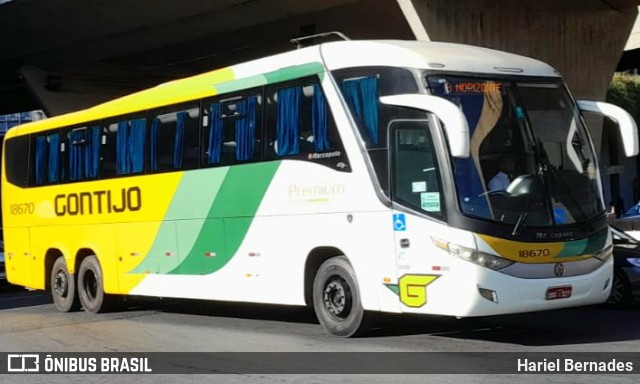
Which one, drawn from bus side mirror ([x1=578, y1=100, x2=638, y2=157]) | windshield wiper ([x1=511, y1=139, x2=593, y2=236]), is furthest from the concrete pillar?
windshield wiper ([x1=511, y1=139, x2=593, y2=236])

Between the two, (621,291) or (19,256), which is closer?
(621,291)

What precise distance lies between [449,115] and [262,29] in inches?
766

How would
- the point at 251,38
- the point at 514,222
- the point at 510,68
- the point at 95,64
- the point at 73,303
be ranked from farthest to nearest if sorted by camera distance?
the point at 95,64
the point at 251,38
the point at 73,303
the point at 510,68
the point at 514,222

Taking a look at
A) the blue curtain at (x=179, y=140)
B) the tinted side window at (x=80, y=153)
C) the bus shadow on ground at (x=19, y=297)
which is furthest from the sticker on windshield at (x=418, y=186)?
the bus shadow on ground at (x=19, y=297)

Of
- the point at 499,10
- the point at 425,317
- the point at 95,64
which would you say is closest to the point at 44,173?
the point at 425,317

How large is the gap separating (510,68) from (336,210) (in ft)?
8.65

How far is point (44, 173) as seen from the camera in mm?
16859

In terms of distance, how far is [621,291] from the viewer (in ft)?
47.2

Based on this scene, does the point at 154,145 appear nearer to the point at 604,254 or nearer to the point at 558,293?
the point at 558,293

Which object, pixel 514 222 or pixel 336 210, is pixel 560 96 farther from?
pixel 336 210

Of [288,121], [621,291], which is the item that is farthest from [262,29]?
[288,121]

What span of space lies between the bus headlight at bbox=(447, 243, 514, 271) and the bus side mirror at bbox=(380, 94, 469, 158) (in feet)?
3.38

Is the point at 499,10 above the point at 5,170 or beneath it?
above

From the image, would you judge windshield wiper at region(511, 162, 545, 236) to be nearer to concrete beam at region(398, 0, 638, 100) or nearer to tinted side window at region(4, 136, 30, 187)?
tinted side window at region(4, 136, 30, 187)
